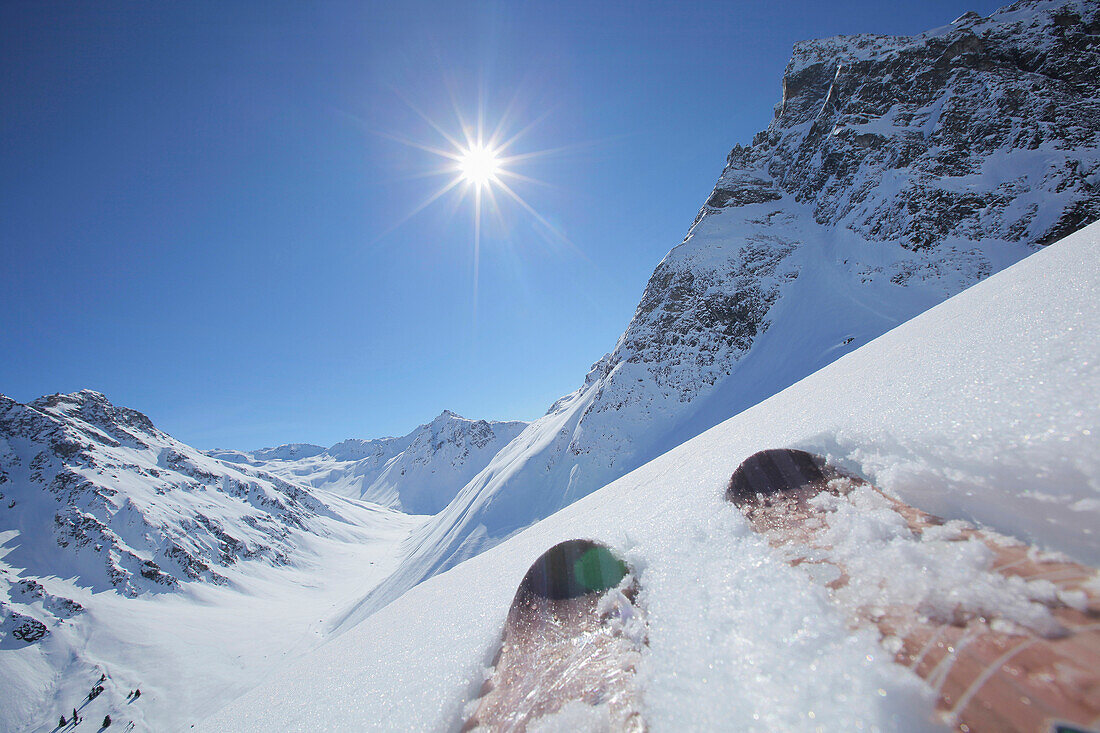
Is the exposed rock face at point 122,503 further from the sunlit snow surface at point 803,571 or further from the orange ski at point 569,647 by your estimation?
the orange ski at point 569,647

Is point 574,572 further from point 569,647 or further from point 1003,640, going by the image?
point 1003,640

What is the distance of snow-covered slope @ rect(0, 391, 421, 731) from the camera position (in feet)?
149

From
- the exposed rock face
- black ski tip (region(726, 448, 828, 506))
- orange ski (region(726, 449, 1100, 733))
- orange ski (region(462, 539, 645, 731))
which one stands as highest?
the exposed rock face

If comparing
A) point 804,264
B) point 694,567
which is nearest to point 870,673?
point 694,567

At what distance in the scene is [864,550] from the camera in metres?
1.63

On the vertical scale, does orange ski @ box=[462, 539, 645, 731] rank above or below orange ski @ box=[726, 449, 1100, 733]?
above

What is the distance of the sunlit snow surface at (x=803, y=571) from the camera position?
1.26 meters

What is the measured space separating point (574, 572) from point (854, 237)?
38414 mm

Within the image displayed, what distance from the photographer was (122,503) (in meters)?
79.2

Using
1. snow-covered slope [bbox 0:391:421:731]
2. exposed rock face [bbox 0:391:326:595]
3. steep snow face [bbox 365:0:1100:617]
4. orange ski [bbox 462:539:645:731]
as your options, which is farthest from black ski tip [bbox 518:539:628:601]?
exposed rock face [bbox 0:391:326:595]

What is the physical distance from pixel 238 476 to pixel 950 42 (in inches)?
6328

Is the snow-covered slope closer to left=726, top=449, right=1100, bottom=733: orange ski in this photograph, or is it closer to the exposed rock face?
the exposed rock face

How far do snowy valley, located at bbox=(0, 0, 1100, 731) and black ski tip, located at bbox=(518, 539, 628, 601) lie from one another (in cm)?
16

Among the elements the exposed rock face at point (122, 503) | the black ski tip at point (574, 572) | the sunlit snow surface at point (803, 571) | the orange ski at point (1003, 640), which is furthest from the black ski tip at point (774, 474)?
the exposed rock face at point (122, 503)
